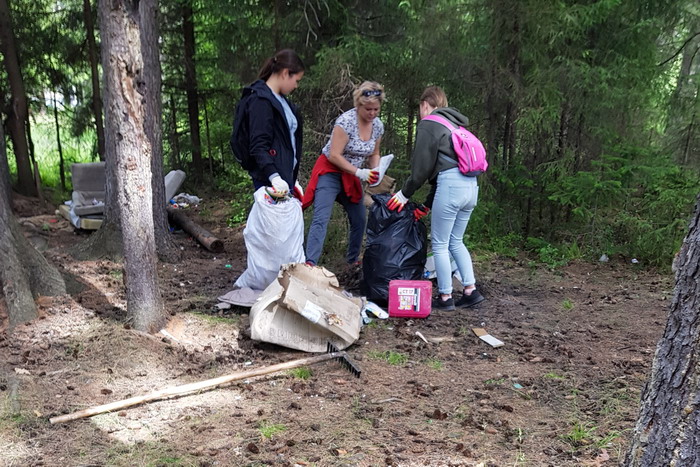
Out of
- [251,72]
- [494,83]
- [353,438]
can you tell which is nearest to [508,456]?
[353,438]

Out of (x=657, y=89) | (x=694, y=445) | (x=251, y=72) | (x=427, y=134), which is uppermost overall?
(x=251, y=72)

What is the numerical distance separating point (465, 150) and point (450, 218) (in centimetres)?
53

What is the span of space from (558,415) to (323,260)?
332cm

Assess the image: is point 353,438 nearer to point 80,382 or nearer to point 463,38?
point 80,382

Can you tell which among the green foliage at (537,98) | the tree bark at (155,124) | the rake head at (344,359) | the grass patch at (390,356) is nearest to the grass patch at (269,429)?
the rake head at (344,359)

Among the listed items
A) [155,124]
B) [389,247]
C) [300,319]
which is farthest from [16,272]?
[389,247]

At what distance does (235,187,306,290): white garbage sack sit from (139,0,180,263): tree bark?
2059mm

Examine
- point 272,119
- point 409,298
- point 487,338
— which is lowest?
point 487,338

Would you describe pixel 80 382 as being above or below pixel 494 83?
below

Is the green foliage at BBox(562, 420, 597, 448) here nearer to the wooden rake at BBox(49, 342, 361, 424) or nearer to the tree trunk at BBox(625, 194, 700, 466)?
the tree trunk at BBox(625, 194, 700, 466)

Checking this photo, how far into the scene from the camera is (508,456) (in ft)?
8.38

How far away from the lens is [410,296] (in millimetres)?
4328

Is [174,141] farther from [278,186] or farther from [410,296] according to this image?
[410,296]

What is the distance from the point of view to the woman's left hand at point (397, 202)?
14.6 ft
